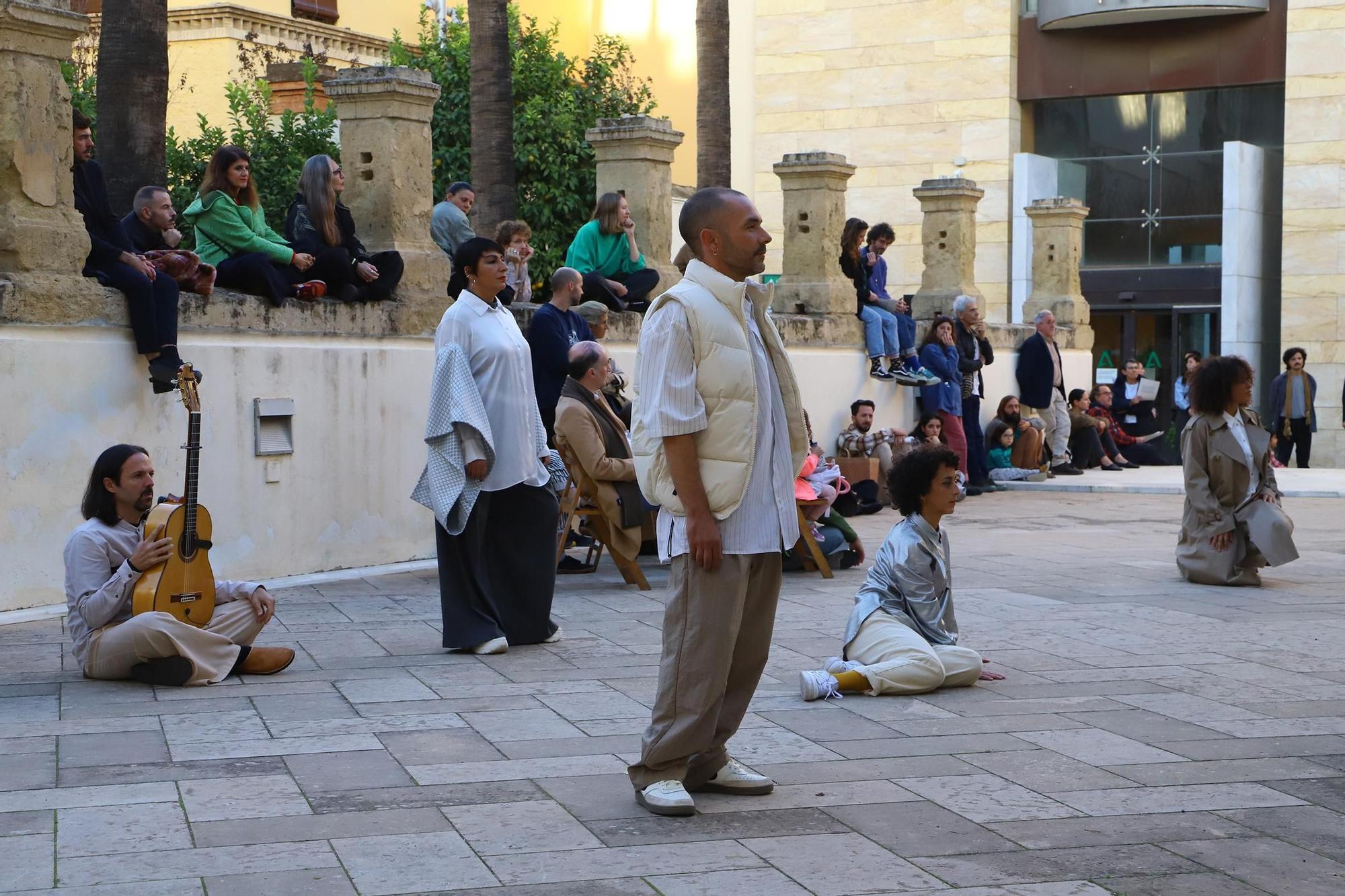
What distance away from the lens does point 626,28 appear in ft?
120

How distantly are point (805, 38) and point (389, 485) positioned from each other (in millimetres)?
22500

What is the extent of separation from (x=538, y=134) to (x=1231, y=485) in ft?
54.2

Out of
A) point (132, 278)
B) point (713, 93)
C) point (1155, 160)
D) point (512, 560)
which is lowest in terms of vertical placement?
point (512, 560)

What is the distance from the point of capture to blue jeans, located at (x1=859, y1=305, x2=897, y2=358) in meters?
18.0

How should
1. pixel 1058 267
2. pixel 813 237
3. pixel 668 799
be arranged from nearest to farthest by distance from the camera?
1. pixel 668 799
2. pixel 813 237
3. pixel 1058 267

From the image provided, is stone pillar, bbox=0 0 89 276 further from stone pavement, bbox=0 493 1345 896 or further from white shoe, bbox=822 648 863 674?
white shoe, bbox=822 648 863 674

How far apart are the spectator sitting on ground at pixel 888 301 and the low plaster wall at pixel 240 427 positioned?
6.24 m

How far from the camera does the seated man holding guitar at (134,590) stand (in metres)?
7.22

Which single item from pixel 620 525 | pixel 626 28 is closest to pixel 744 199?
pixel 620 525

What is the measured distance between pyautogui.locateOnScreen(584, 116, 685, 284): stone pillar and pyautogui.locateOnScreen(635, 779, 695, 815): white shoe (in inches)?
402

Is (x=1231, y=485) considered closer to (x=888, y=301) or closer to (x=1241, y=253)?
(x=888, y=301)

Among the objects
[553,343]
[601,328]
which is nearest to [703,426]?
[553,343]

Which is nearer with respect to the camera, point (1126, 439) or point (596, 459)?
point (596, 459)

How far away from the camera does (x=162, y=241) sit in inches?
421
